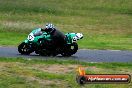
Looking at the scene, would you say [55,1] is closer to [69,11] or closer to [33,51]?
[69,11]

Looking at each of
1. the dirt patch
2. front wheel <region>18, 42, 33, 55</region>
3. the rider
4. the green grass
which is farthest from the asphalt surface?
the green grass

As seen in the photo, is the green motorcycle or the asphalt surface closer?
the asphalt surface

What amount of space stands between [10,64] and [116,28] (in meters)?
28.0

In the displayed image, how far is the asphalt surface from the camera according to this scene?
783 inches

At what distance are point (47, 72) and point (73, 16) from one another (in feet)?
123

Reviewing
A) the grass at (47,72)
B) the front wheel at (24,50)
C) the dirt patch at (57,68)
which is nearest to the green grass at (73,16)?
the front wheel at (24,50)

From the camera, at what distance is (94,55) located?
838 inches

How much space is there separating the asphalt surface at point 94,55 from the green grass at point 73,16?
8912 mm

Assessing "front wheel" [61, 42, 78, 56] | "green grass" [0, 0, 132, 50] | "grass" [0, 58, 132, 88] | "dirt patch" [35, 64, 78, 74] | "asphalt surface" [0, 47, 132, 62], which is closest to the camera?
"grass" [0, 58, 132, 88]

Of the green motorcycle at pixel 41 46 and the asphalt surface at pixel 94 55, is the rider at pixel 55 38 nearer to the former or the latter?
the green motorcycle at pixel 41 46

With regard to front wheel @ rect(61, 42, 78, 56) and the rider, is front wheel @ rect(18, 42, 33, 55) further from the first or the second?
front wheel @ rect(61, 42, 78, 56)

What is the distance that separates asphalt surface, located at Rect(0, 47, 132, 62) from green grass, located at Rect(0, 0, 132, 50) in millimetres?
8912

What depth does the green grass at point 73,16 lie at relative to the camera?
38500 mm

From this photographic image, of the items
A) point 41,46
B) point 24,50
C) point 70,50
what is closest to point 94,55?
point 70,50
